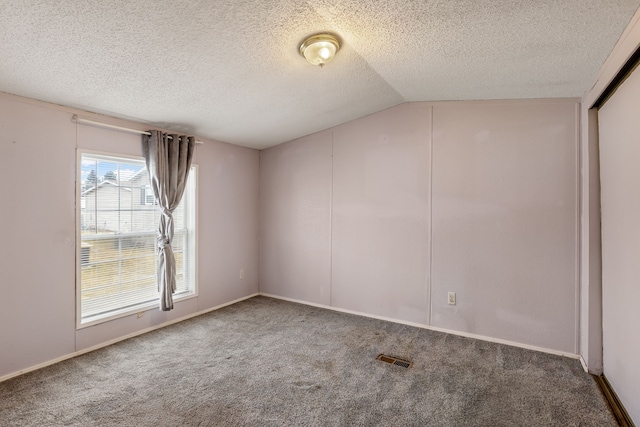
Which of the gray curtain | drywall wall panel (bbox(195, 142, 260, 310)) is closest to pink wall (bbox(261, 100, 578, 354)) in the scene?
drywall wall panel (bbox(195, 142, 260, 310))

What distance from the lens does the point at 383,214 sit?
141 inches

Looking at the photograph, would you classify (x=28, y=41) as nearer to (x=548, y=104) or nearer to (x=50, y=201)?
(x=50, y=201)

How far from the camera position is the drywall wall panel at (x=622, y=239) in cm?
176

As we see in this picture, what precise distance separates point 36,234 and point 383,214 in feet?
10.4

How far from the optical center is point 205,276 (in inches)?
150

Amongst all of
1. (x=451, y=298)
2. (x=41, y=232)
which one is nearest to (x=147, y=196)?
Result: (x=41, y=232)

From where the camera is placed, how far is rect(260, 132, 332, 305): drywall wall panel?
403 centimetres

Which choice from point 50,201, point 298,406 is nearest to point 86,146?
point 50,201

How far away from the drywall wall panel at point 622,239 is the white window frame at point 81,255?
3.76m

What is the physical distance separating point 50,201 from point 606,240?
4.28 meters

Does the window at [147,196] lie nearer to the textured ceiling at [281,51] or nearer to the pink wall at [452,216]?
the textured ceiling at [281,51]

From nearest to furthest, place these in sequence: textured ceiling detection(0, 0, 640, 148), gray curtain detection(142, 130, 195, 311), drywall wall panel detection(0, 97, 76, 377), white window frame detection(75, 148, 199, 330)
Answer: textured ceiling detection(0, 0, 640, 148) → drywall wall panel detection(0, 97, 76, 377) → white window frame detection(75, 148, 199, 330) → gray curtain detection(142, 130, 195, 311)

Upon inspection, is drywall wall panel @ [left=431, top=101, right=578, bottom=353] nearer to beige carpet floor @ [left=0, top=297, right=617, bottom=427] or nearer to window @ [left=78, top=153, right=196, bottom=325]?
beige carpet floor @ [left=0, top=297, right=617, bottom=427]

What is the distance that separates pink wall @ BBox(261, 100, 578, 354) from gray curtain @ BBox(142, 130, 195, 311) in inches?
58.8
